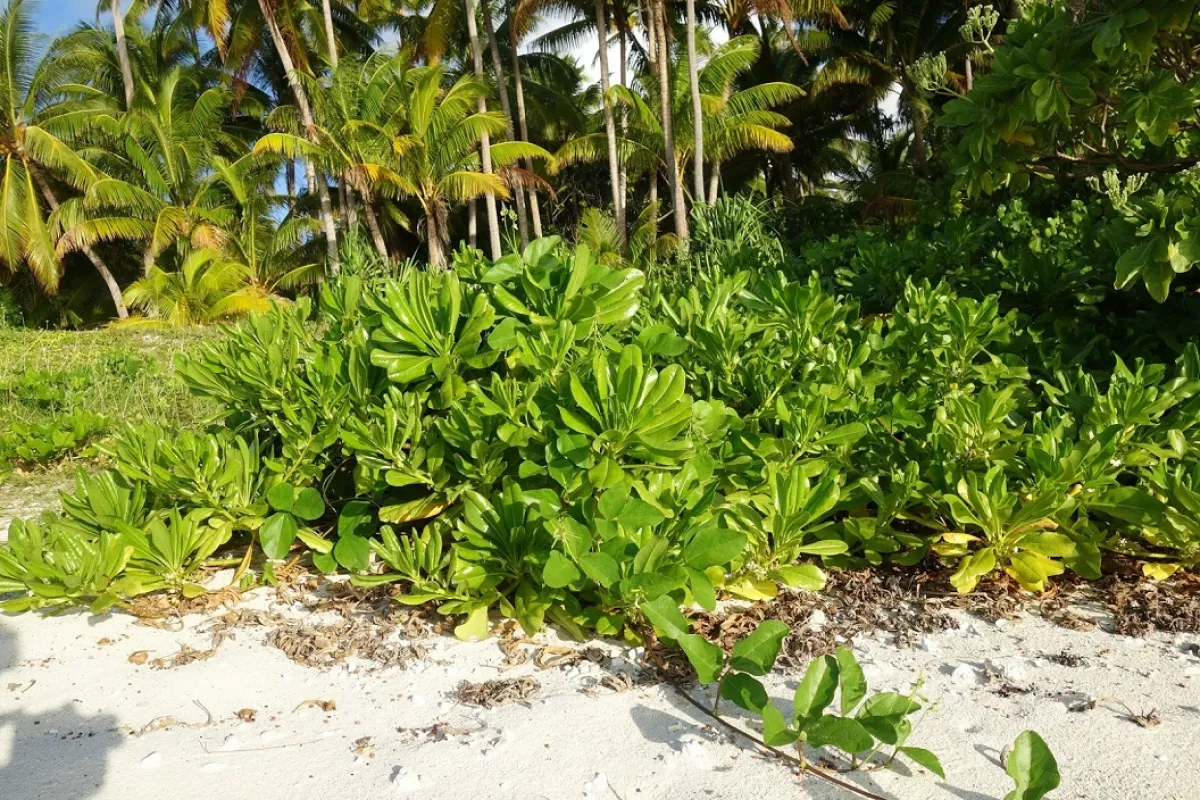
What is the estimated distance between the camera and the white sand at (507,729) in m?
1.51

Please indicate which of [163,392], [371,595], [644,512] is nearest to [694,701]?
[644,512]

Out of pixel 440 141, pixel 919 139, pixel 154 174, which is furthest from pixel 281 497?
pixel 154 174

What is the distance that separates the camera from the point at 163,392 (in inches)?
245

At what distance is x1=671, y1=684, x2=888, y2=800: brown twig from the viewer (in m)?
1.46

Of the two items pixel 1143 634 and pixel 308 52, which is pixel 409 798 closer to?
pixel 1143 634

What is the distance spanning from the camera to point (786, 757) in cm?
157

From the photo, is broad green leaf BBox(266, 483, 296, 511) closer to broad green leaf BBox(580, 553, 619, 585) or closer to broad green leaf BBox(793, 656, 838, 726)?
broad green leaf BBox(580, 553, 619, 585)

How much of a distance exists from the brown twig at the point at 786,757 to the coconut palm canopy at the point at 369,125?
1323 cm

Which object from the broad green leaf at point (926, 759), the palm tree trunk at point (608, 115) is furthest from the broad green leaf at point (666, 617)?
the palm tree trunk at point (608, 115)

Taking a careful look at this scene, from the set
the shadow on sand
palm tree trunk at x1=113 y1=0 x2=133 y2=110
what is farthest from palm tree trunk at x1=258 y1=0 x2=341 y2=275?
the shadow on sand

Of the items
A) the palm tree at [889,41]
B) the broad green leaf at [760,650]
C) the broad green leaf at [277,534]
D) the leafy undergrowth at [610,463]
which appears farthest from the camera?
the palm tree at [889,41]

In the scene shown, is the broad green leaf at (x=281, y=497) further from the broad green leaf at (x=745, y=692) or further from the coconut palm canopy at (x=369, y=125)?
the coconut palm canopy at (x=369, y=125)

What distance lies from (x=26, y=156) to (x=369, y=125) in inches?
354

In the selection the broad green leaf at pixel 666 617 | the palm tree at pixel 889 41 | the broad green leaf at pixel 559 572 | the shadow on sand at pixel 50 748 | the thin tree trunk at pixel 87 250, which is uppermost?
the palm tree at pixel 889 41
